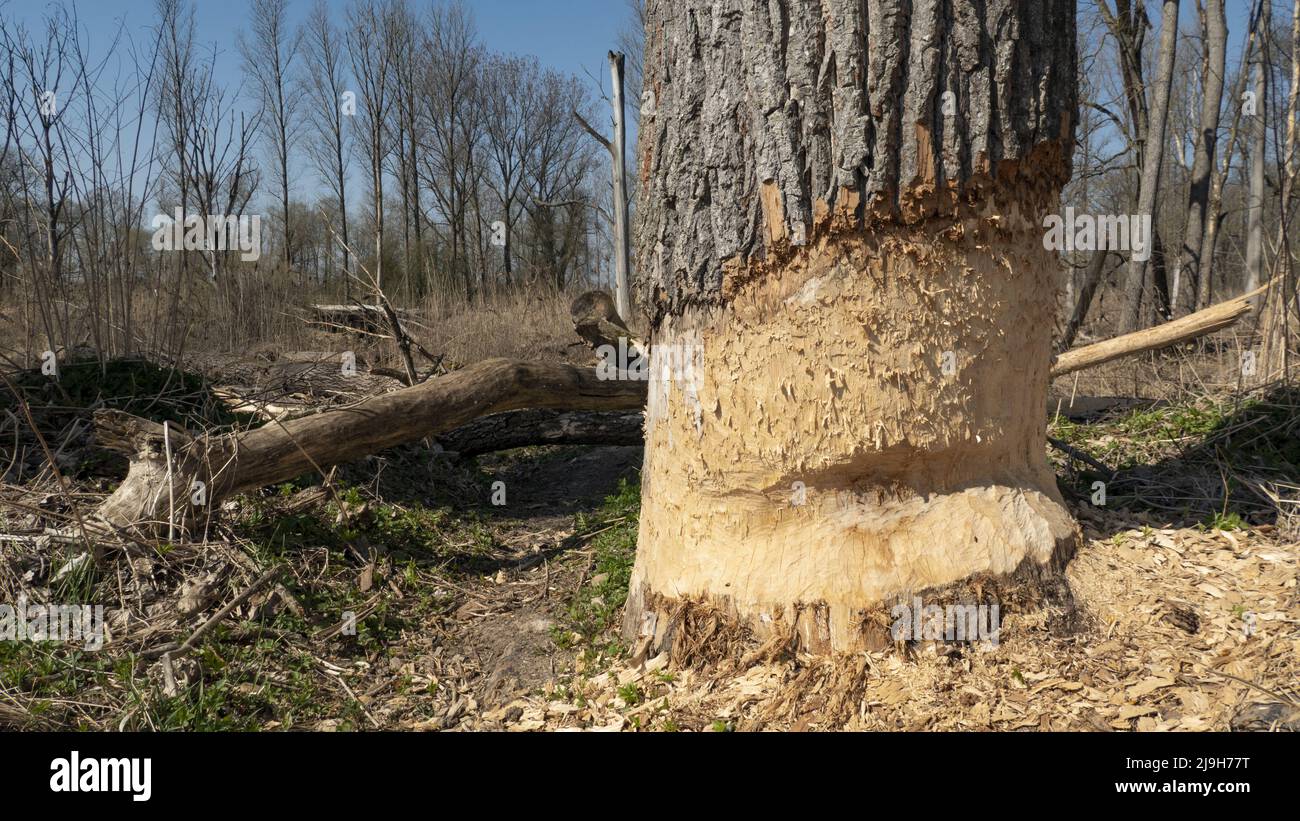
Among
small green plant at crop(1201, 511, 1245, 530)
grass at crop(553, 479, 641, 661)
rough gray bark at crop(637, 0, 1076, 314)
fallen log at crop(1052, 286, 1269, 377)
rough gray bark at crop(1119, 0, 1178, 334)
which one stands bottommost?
grass at crop(553, 479, 641, 661)

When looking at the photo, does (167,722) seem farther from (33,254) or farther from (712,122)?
(33,254)

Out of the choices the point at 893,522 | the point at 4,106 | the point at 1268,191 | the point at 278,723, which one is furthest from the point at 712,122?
the point at 1268,191

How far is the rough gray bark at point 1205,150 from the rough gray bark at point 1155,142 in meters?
1.97

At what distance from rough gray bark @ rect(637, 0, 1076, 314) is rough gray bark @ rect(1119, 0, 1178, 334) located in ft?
26.5

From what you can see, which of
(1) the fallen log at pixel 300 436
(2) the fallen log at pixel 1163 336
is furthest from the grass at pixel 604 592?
(2) the fallen log at pixel 1163 336

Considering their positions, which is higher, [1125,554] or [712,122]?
[712,122]

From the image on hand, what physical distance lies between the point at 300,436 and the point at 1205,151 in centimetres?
1307

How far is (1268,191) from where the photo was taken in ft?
64.1

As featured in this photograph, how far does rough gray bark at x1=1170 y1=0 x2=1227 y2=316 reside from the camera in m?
11.8

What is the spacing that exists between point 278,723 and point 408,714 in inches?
18.5

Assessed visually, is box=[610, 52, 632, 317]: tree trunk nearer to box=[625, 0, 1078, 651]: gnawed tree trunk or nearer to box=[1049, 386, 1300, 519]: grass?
box=[1049, 386, 1300, 519]: grass

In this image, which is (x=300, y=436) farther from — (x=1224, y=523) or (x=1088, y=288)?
(x=1088, y=288)

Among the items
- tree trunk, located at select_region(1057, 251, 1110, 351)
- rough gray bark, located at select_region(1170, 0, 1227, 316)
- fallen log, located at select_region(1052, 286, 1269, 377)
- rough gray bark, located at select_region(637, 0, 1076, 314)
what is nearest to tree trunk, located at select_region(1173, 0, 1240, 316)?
rough gray bark, located at select_region(1170, 0, 1227, 316)

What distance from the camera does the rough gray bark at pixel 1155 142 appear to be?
9664mm
